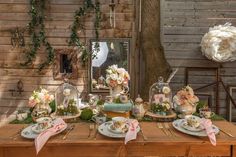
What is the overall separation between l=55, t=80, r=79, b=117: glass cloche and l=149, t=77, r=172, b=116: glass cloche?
0.60m

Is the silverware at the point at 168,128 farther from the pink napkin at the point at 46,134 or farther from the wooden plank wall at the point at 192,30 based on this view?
the wooden plank wall at the point at 192,30

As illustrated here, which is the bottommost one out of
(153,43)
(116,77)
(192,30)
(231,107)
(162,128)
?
(231,107)

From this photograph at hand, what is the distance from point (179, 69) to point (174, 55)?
0.63 feet

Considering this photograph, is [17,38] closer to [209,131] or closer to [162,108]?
[162,108]

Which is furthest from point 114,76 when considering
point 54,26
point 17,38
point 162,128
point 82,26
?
point 17,38

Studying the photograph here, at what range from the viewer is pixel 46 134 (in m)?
1.68

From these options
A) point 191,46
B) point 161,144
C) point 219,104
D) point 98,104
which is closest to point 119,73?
point 98,104

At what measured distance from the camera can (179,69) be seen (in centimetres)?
378

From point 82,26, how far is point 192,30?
142 centimetres

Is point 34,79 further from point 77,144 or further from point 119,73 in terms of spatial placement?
point 77,144

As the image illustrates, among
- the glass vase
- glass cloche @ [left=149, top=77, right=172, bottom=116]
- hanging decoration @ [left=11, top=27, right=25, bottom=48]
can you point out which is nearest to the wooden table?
the glass vase

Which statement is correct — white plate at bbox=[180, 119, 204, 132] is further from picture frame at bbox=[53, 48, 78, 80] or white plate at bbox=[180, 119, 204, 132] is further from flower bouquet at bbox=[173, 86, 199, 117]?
picture frame at bbox=[53, 48, 78, 80]

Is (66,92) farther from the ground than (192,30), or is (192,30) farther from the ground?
(192,30)

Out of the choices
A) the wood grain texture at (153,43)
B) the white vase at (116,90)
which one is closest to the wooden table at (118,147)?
the white vase at (116,90)
